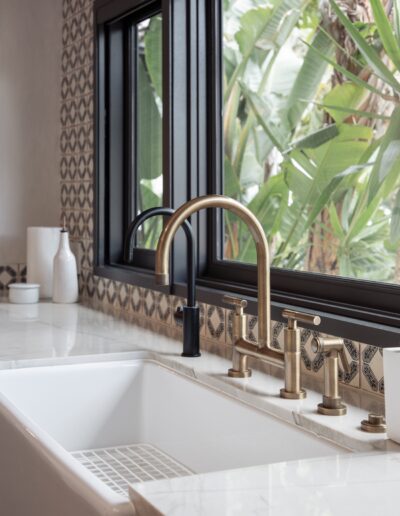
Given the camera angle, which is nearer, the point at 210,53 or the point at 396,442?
the point at 396,442

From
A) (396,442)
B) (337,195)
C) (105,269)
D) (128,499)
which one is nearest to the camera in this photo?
(128,499)

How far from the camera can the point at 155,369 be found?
1.84 metres

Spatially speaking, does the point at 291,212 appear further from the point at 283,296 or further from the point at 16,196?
the point at 16,196

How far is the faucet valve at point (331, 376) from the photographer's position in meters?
1.31

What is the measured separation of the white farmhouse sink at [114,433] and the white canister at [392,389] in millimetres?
101

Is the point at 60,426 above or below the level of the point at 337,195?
below

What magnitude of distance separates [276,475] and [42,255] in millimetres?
2144

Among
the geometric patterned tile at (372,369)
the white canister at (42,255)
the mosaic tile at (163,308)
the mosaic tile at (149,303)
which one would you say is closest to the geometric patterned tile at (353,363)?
the geometric patterned tile at (372,369)

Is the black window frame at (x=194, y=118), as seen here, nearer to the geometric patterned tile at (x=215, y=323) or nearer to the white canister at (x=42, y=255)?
the geometric patterned tile at (x=215, y=323)

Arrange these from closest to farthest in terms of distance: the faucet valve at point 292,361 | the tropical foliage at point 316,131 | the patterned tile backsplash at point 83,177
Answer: the faucet valve at point 292,361 < the tropical foliage at point 316,131 < the patterned tile backsplash at point 83,177

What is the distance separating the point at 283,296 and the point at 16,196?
1.73 meters

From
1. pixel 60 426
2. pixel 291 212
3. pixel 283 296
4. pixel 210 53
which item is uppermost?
pixel 210 53

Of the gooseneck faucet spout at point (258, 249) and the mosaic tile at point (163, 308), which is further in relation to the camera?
the mosaic tile at point (163, 308)

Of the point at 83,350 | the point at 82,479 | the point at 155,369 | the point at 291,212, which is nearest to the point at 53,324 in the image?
the point at 83,350
